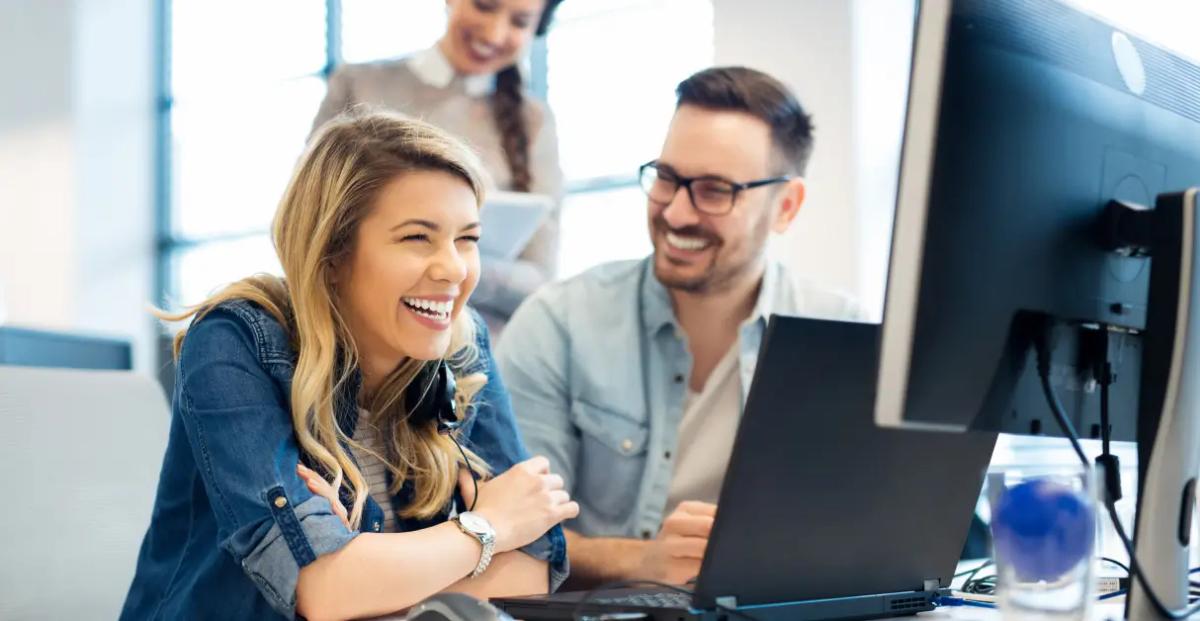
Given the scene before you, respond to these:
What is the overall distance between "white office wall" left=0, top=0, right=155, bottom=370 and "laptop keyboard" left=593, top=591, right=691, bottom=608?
4.75m

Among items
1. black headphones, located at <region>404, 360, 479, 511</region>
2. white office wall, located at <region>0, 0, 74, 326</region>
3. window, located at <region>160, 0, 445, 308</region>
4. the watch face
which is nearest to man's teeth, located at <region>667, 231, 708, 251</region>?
black headphones, located at <region>404, 360, 479, 511</region>

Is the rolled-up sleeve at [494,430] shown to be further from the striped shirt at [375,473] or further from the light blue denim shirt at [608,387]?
the light blue denim shirt at [608,387]

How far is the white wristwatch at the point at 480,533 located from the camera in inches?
47.5

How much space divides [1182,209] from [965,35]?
247 mm

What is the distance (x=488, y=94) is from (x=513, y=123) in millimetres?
113

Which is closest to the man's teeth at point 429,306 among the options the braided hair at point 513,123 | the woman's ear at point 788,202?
the woman's ear at point 788,202

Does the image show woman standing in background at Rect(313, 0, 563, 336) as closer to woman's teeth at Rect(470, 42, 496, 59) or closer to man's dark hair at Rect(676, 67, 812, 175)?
woman's teeth at Rect(470, 42, 496, 59)

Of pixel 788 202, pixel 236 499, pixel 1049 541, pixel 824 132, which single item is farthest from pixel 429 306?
pixel 824 132

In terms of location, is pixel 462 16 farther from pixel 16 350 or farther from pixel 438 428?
pixel 438 428

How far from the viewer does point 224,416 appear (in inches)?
45.6

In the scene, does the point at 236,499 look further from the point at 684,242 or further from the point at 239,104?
the point at 239,104

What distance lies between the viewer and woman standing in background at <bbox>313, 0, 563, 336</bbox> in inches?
138

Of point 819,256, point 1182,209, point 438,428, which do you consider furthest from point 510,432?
point 819,256

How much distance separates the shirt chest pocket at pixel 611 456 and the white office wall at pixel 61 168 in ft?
13.3
